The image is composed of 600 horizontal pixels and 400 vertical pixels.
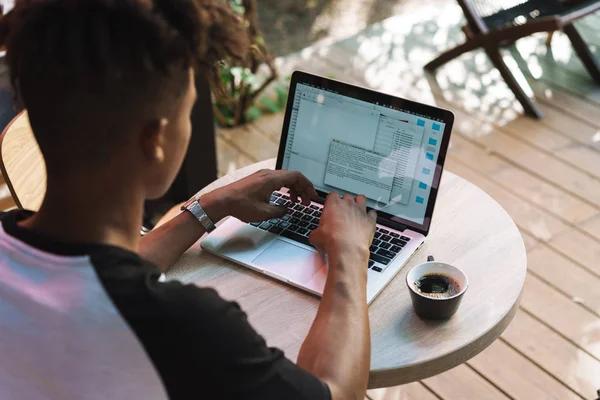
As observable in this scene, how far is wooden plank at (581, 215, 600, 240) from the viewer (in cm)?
258

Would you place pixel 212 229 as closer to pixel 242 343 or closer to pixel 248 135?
pixel 242 343

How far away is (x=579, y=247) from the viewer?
2516 mm

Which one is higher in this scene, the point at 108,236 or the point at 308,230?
the point at 108,236

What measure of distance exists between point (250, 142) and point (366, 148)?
176cm

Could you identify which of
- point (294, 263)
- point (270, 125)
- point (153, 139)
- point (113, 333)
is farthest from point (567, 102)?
point (113, 333)

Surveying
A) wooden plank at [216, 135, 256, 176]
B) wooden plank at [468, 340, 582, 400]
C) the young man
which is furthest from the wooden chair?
the young man

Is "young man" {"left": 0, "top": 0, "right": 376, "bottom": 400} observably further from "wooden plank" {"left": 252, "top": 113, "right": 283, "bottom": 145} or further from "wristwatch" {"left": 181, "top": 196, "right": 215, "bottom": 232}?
"wooden plank" {"left": 252, "top": 113, "right": 283, "bottom": 145}

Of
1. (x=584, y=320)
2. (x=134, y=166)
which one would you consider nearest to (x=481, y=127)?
(x=584, y=320)

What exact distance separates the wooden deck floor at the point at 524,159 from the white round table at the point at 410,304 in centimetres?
72

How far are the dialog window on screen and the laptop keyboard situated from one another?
6 cm

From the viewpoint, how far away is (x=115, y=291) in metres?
0.85

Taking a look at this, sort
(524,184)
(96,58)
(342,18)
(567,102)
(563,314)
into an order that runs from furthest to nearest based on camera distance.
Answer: (342,18), (567,102), (524,184), (563,314), (96,58)

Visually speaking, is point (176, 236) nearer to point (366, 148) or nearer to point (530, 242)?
point (366, 148)

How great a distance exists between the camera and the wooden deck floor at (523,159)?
2.07 metres
